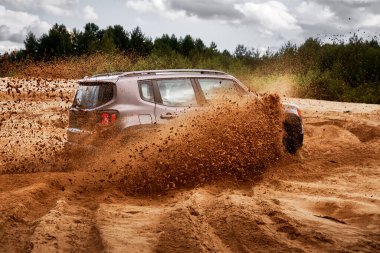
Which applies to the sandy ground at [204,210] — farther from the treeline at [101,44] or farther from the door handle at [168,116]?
the treeline at [101,44]

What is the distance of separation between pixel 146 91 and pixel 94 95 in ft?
2.62

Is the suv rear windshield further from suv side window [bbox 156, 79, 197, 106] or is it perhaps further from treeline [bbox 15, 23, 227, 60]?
treeline [bbox 15, 23, 227, 60]

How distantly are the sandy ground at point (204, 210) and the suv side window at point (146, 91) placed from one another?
137 centimetres

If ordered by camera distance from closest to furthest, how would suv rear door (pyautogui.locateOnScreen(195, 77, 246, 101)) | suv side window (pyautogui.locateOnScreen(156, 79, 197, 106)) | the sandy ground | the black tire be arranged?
the sandy ground → suv side window (pyautogui.locateOnScreen(156, 79, 197, 106)) → suv rear door (pyautogui.locateOnScreen(195, 77, 246, 101)) → the black tire

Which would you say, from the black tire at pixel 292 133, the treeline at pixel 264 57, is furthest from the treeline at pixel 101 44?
the black tire at pixel 292 133

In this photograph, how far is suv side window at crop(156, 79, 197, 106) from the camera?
716cm

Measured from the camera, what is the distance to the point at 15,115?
15.1 metres

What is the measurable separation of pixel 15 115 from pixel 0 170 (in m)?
7.70

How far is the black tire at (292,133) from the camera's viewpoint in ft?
27.9

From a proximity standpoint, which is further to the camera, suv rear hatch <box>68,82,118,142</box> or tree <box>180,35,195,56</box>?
tree <box>180,35,195,56</box>

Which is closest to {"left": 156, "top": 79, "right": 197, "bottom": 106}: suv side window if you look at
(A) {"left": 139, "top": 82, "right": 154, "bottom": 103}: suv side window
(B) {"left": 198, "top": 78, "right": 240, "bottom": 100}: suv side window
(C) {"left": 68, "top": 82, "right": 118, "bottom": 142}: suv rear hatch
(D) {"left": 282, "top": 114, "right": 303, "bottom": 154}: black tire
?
(A) {"left": 139, "top": 82, "right": 154, "bottom": 103}: suv side window

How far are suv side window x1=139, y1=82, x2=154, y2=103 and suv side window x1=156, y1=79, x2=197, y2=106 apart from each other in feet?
0.48

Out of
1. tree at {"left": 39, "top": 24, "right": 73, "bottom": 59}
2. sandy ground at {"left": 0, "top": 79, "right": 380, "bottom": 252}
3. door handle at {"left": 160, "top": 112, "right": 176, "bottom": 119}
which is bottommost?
sandy ground at {"left": 0, "top": 79, "right": 380, "bottom": 252}

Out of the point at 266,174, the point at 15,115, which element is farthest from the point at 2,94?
the point at 266,174
